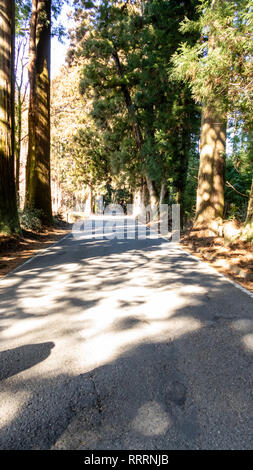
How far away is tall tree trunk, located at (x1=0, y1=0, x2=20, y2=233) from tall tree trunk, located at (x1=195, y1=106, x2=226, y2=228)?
7402mm

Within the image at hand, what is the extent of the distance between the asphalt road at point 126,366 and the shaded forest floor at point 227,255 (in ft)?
3.09

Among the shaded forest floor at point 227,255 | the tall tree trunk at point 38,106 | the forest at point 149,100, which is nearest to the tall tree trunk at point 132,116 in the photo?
the forest at point 149,100

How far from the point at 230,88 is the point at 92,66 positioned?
16.2m

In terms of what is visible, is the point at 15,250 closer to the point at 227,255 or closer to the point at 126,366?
the point at 227,255

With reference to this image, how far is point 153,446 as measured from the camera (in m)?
1.97

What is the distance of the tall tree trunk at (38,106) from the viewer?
16.4 metres

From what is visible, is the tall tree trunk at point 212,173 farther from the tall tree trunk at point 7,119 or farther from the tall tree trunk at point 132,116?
the tall tree trunk at point 132,116

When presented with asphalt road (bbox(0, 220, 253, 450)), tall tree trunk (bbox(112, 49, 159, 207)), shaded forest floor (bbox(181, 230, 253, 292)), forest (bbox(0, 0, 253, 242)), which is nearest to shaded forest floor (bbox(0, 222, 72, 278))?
forest (bbox(0, 0, 253, 242))

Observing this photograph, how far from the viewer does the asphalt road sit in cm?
209

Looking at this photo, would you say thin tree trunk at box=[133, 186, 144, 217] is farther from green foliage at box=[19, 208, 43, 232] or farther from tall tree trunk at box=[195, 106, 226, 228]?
tall tree trunk at box=[195, 106, 226, 228]

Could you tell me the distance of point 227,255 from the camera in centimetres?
838

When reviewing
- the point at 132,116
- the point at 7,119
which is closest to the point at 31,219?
the point at 7,119

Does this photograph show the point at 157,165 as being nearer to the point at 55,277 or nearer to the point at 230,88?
the point at 230,88

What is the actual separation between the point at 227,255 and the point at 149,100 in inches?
520
